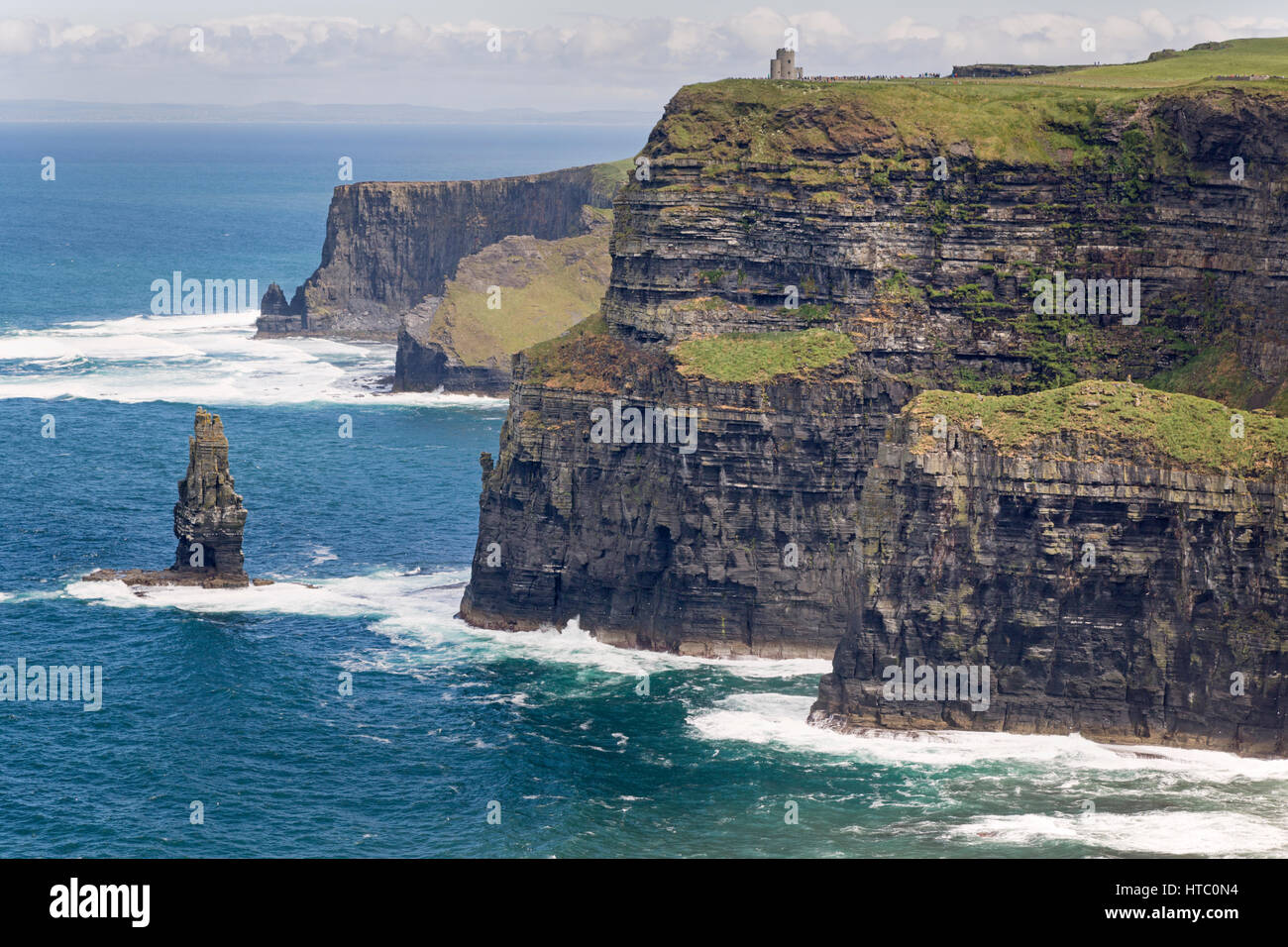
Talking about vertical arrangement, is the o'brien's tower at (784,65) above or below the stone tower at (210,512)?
above

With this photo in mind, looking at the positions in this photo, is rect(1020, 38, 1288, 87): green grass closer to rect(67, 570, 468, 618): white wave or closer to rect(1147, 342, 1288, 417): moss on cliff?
rect(1147, 342, 1288, 417): moss on cliff

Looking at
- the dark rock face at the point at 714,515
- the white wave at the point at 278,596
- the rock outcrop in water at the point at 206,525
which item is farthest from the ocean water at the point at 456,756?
the dark rock face at the point at 714,515

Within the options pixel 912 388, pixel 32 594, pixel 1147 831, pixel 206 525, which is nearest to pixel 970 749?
pixel 1147 831

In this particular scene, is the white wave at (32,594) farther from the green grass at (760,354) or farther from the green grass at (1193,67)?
the green grass at (1193,67)

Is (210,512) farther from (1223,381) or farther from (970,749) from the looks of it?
(1223,381)

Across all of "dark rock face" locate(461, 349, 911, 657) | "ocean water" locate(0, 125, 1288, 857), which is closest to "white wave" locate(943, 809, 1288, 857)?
"ocean water" locate(0, 125, 1288, 857)

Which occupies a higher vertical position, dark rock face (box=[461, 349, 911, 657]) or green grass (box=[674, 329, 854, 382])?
green grass (box=[674, 329, 854, 382])
